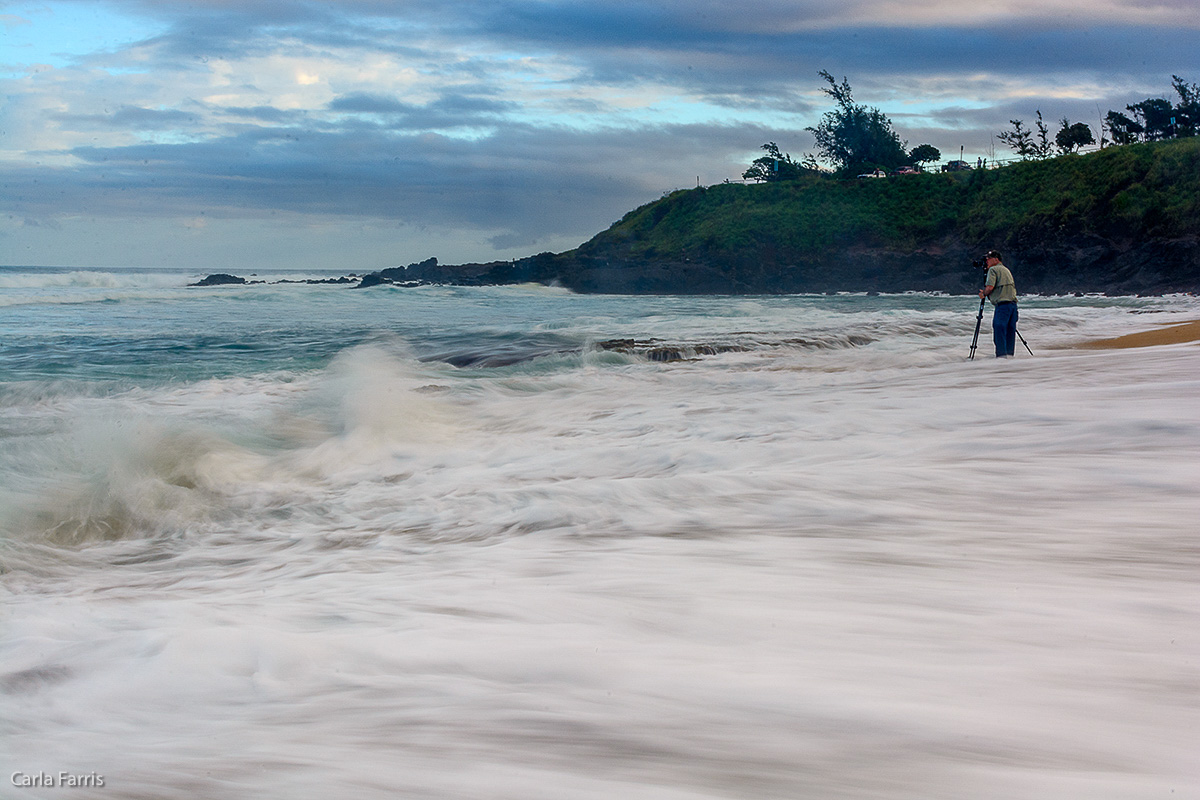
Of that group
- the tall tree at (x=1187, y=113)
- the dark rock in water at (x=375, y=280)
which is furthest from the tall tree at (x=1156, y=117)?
the dark rock in water at (x=375, y=280)

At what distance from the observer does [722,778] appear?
5.89ft

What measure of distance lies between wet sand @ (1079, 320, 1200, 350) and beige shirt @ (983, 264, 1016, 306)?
1948mm

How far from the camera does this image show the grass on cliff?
4988 cm

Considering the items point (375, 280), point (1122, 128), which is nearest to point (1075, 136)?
point (1122, 128)

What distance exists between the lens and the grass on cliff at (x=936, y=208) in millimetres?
49875

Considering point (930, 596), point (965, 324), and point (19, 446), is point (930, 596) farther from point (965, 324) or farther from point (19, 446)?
point (965, 324)

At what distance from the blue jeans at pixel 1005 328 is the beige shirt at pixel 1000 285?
0.10m

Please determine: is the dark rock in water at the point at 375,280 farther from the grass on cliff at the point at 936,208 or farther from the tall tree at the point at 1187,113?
the tall tree at the point at 1187,113

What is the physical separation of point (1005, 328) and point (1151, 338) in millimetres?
3473

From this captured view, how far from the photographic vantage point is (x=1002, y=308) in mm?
12094

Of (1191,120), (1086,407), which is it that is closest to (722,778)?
(1086,407)

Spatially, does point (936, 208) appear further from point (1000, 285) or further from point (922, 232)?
point (1000, 285)

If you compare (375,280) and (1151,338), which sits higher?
(375,280)

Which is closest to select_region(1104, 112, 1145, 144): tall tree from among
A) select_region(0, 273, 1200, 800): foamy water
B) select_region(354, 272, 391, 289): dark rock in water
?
select_region(354, 272, 391, 289): dark rock in water
